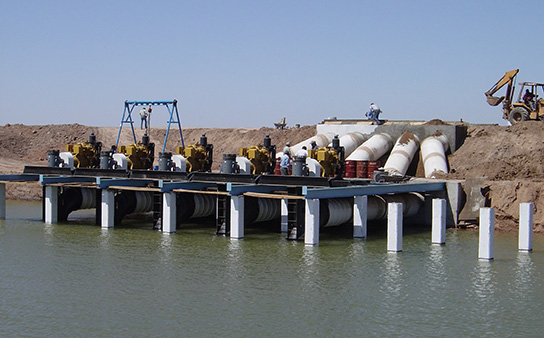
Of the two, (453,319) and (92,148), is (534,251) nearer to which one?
(453,319)

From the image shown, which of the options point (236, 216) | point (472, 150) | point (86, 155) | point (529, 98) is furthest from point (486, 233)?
point (529, 98)

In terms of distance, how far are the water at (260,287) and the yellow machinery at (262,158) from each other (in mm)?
4184

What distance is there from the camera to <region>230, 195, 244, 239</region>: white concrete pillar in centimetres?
2483

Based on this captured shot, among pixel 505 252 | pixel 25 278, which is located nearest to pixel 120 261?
pixel 25 278

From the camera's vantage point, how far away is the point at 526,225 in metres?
23.1

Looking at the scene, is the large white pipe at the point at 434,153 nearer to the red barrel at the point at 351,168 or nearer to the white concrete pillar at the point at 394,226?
the red barrel at the point at 351,168

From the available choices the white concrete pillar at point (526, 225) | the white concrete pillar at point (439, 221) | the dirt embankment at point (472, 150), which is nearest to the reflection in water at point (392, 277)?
the white concrete pillar at point (439, 221)

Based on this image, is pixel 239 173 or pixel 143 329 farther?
pixel 239 173

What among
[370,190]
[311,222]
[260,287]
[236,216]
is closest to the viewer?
[260,287]

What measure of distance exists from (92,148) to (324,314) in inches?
789

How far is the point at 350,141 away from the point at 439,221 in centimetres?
1597

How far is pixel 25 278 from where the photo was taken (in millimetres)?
19297

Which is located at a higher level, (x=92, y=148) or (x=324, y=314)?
(x=92, y=148)

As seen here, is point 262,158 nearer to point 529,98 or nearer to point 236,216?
point 236,216
